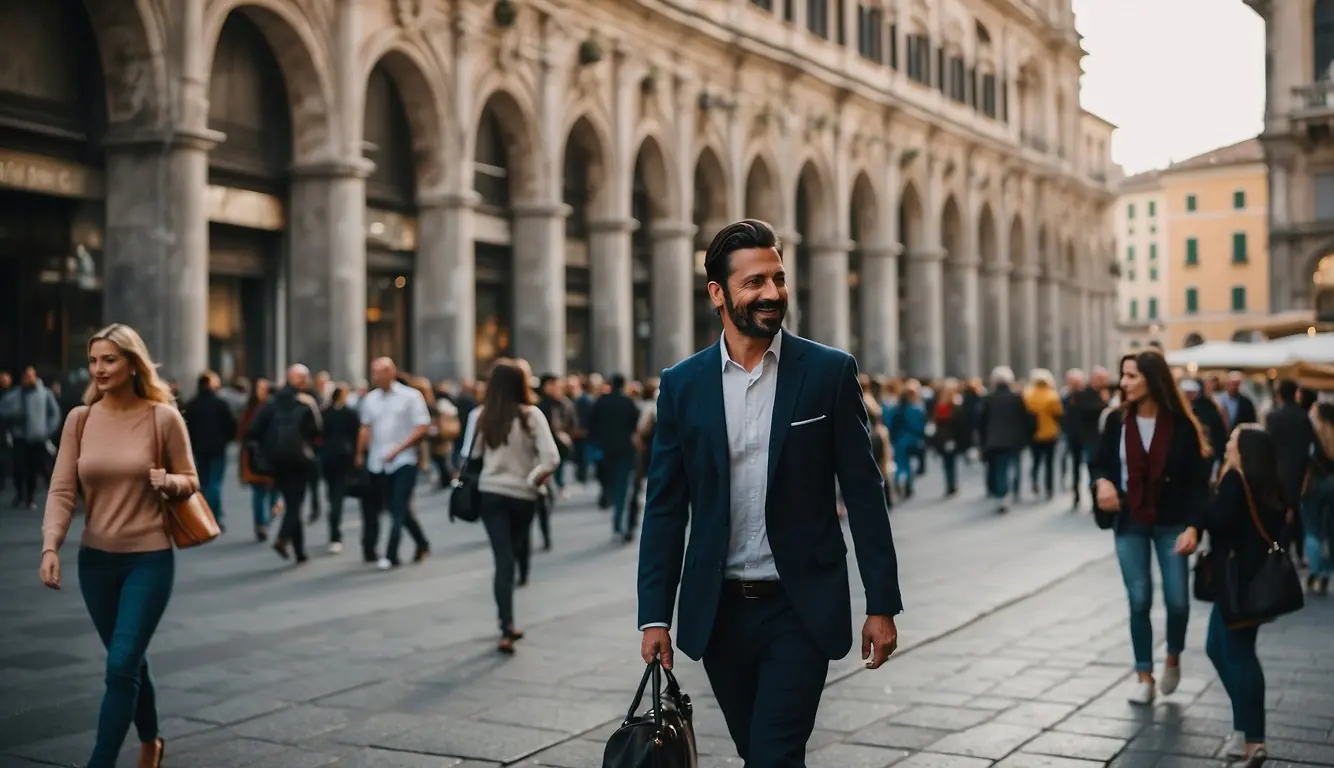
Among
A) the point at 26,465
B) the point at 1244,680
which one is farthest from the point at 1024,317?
the point at 1244,680

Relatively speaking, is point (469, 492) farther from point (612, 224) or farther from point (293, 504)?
point (612, 224)

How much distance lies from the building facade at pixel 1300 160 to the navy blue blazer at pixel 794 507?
4893 cm

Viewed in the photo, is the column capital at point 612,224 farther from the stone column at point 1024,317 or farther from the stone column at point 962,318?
the stone column at point 1024,317

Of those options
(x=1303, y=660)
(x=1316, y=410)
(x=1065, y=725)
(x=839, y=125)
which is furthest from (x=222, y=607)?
(x=839, y=125)

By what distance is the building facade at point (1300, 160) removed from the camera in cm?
4947

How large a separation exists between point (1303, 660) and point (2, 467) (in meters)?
13.5

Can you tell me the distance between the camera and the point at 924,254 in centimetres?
4659

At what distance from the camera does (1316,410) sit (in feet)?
43.3

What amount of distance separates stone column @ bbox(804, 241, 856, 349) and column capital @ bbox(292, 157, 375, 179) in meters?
18.6

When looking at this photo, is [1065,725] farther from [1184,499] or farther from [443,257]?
[443,257]

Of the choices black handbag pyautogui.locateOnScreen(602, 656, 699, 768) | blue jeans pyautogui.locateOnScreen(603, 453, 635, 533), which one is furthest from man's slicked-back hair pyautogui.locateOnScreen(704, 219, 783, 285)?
blue jeans pyautogui.locateOnScreen(603, 453, 635, 533)

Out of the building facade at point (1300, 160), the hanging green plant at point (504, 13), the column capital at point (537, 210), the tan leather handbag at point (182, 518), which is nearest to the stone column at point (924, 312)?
the building facade at point (1300, 160)

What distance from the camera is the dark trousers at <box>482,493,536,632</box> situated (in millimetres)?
9398

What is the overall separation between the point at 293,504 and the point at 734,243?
10.3 meters
